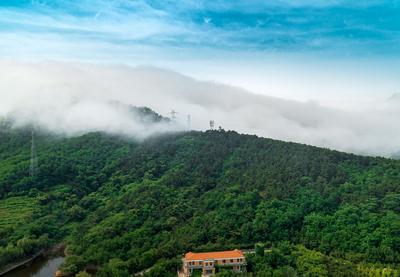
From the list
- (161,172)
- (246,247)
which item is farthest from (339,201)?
(161,172)

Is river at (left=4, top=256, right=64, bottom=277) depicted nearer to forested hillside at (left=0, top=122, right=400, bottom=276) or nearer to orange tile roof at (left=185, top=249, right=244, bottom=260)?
forested hillside at (left=0, top=122, right=400, bottom=276)

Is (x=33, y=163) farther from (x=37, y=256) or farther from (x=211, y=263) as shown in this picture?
(x=211, y=263)

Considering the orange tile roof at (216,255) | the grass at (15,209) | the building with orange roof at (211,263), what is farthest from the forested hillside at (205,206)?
the orange tile roof at (216,255)

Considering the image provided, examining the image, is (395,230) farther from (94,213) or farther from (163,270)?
(94,213)

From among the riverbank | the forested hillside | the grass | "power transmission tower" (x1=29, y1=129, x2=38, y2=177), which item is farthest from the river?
"power transmission tower" (x1=29, y1=129, x2=38, y2=177)

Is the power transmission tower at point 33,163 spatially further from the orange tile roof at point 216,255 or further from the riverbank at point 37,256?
the orange tile roof at point 216,255
